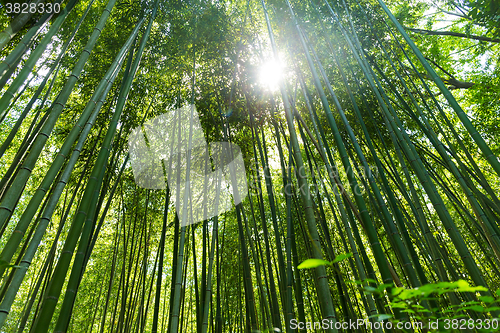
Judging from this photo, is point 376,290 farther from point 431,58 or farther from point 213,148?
point 431,58

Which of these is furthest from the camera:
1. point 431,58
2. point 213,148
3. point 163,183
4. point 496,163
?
point 431,58

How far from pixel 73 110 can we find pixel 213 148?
1997 millimetres

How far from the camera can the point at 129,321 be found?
4.18 metres

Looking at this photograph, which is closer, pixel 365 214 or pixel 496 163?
pixel 365 214

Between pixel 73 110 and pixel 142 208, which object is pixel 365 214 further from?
pixel 142 208

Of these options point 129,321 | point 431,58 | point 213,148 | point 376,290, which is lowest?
point 376,290

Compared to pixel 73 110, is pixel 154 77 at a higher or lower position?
higher

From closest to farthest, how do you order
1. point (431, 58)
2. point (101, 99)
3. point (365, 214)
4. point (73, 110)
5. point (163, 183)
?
point (365, 214) < point (101, 99) < point (73, 110) < point (163, 183) < point (431, 58)

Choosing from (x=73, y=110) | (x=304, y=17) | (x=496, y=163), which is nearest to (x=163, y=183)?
(x=73, y=110)

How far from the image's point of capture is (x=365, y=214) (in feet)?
4.43

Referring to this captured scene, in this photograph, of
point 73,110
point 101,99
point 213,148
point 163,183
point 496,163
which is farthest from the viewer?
point 163,183

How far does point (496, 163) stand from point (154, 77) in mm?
3761

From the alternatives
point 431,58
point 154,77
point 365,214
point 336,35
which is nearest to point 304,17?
point 336,35

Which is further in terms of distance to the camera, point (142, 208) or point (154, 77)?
point (142, 208)
